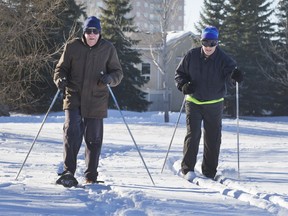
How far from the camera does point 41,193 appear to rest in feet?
14.2

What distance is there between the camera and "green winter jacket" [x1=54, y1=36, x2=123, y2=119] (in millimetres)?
5215

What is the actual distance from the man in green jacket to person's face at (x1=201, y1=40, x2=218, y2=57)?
1355 millimetres

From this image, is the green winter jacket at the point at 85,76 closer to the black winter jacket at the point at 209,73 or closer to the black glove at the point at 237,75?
the black winter jacket at the point at 209,73

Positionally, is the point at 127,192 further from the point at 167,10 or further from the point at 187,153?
the point at 167,10

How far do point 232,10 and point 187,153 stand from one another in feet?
101

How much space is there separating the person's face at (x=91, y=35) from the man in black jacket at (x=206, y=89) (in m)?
1.41

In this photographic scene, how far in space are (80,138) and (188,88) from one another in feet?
5.25

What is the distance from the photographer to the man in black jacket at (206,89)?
6.05 meters

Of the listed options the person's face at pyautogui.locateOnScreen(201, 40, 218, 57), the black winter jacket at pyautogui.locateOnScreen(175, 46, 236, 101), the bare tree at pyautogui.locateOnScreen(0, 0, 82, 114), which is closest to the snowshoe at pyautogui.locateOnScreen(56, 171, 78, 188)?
the black winter jacket at pyautogui.locateOnScreen(175, 46, 236, 101)

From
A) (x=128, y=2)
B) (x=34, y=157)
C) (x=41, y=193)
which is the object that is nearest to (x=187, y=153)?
(x=41, y=193)

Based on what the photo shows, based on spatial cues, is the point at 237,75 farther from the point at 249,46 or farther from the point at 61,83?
the point at 249,46

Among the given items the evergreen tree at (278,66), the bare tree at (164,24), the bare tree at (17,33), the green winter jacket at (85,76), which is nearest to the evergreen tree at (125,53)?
the bare tree at (164,24)

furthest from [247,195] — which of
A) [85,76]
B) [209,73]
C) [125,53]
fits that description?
[125,53]

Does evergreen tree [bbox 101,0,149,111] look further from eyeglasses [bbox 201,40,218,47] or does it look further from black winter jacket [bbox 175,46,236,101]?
Result: eyeglasses [bbox 201,40,218,47]
